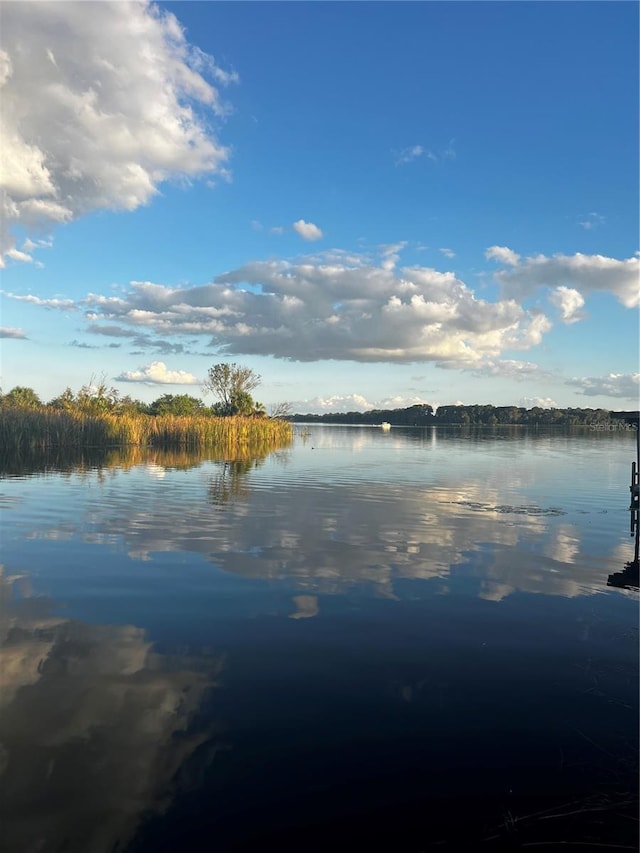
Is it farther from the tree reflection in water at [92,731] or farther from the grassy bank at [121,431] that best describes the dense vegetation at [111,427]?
the tree reflection in water at [92,731]

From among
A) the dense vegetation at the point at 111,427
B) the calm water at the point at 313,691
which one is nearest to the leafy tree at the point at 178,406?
the dense vegetation at the point at 111,427

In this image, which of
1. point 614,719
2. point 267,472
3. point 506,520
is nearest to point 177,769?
point 614,719

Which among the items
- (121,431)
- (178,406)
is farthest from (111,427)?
(178,406)

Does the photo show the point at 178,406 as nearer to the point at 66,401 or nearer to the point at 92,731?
the point at 66,401

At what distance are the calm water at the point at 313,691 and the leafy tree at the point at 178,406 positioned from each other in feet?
250

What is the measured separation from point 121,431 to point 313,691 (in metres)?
51.4

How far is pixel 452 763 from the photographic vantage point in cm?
551

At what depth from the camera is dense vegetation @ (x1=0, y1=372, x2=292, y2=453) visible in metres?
46.7

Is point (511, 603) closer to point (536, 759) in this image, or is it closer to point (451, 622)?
point (451, 622)

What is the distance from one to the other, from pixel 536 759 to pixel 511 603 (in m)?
4.79

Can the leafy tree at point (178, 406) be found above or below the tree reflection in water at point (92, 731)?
above

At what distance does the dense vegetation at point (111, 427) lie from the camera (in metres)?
46.7

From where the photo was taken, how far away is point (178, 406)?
95.9 m

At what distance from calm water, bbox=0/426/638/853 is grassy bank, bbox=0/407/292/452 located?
35390mm
